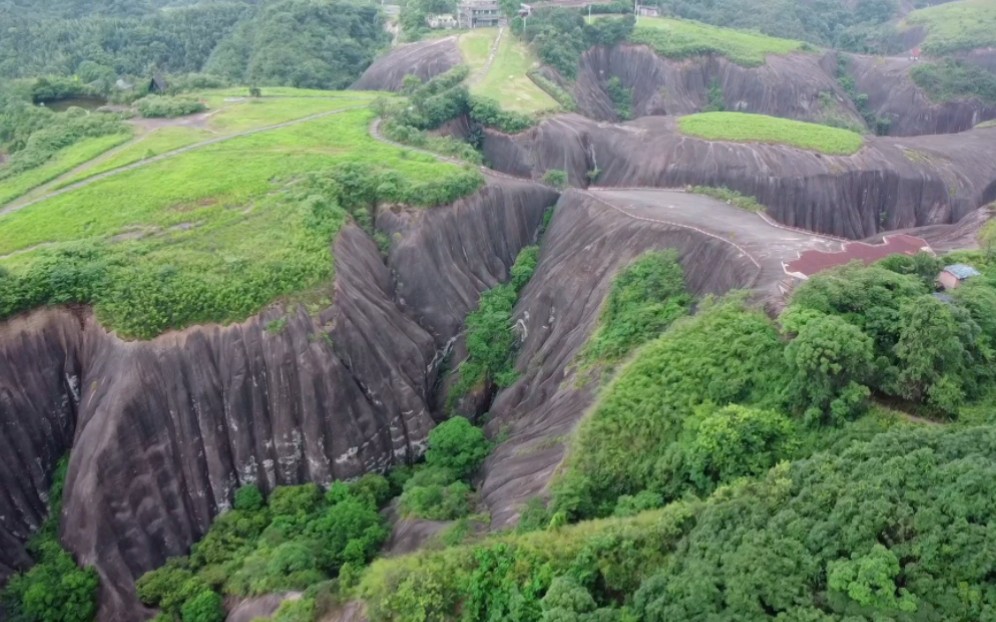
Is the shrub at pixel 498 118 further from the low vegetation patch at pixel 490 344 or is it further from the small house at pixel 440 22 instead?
the small house at pixel 440 22

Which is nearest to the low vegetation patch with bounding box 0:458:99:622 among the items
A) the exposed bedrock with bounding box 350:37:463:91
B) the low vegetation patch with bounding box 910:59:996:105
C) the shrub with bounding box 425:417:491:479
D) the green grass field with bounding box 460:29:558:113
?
the shrub with bounding box 425:417:491:479

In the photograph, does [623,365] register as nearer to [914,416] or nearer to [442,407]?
[914,416]

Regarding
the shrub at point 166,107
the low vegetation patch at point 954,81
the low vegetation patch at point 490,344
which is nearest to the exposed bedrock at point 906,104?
the low vegetation patch at point 954,81

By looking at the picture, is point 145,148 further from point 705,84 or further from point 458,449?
point 705,84

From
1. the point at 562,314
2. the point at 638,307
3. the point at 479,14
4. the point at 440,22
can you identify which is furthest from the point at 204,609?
the point at 440,22

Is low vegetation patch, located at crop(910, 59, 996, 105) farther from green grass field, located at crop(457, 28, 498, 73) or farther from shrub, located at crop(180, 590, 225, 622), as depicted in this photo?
shrub, located at crop(180, 590, 225, 622)
